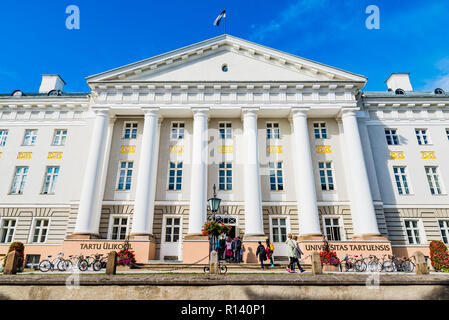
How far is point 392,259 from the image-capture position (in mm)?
18203

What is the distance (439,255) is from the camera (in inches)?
766

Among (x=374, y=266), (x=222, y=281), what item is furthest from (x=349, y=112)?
(x=222, y=281)

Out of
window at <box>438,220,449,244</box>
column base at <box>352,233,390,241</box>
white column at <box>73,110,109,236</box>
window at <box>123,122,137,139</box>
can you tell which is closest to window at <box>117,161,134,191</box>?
white column at <box>73,110,109,236</box>

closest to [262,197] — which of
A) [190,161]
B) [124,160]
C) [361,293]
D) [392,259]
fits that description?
[190,161]

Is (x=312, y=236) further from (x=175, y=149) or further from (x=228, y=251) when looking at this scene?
(x=175, y=149)

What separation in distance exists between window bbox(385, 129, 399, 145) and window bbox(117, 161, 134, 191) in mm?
21445

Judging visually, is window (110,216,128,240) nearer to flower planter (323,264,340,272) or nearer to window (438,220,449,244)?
flower planter (323,264,340,272)

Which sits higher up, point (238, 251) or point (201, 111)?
point (201, 111)

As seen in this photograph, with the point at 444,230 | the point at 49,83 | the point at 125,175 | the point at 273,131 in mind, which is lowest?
the point at 444,230

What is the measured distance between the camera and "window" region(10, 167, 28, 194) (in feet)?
76.4

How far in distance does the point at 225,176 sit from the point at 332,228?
8.95m

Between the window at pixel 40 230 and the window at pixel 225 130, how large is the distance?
1535 centimetres
